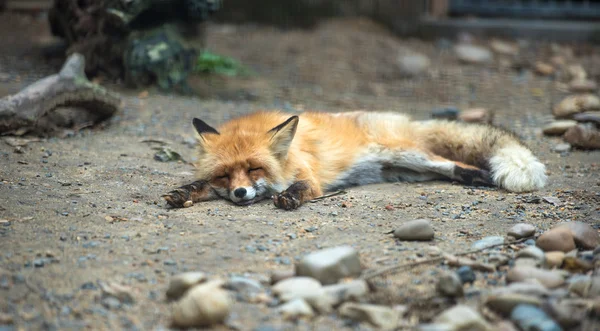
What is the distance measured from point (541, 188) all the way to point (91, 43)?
185 inches

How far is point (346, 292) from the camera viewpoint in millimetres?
2328

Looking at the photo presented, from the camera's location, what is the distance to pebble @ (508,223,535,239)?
3041mm

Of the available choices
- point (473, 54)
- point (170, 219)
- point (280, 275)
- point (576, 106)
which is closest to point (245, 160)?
point (170, 219)

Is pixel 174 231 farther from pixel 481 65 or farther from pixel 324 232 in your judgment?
pixel 481 65

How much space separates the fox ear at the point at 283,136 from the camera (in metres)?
3.83

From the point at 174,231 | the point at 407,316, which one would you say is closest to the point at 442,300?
the point at 407,316

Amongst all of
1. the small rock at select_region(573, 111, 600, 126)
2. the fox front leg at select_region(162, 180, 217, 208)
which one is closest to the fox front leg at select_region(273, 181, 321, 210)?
the fox front leg at select_region(162, 180, 217, 208)

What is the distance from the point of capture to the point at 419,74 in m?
8.07

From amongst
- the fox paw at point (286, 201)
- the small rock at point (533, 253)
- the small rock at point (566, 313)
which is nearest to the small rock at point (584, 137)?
the small rock at point (533, 253)

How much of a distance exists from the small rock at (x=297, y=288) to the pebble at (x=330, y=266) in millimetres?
39

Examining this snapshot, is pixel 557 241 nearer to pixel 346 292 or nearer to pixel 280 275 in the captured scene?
pixel 346 292

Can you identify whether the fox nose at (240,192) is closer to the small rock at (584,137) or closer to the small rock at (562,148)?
the small rock at (562,148)

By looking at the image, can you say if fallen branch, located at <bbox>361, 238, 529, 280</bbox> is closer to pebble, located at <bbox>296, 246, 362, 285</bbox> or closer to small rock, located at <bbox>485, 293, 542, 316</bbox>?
pebble, located at <bbox>296, 246, 362, 285</bbox>

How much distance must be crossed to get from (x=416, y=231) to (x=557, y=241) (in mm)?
658
